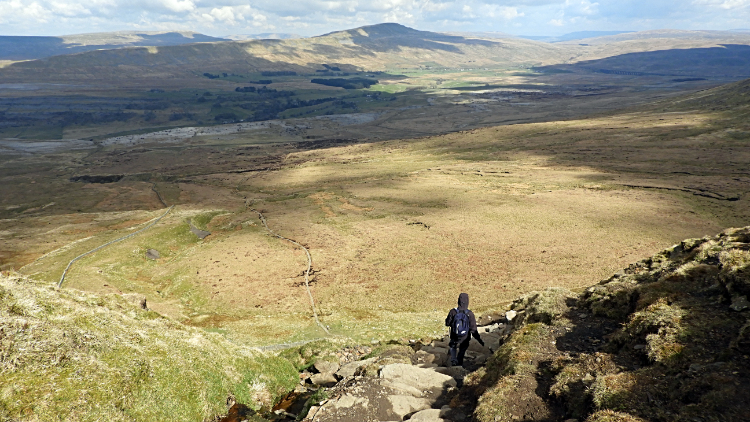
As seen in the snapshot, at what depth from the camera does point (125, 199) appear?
100 metres

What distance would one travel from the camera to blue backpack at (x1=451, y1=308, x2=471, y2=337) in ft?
71.4

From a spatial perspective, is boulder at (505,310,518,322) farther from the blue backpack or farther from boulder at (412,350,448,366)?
the blue backpack

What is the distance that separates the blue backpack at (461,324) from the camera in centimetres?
2177

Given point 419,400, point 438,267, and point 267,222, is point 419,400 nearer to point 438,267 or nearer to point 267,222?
point 438,267

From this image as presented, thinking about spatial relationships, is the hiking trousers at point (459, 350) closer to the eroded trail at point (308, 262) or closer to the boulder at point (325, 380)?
the boulder at point (325, 380)

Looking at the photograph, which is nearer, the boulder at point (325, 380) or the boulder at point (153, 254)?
the boulder at point (325, 380)

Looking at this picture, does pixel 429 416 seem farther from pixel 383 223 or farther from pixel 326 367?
pixel 383 223

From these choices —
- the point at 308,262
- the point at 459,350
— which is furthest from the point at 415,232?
the point at 459,350

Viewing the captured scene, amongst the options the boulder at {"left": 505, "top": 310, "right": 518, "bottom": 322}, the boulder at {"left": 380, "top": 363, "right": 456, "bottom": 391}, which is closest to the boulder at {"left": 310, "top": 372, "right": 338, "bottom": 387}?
the boulder at {"left": 380, "top": 363, "right": 456, "bottom": 391}

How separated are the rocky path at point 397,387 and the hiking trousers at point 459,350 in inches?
21.0

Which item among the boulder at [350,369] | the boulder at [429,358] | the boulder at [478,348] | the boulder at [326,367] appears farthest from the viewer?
the boulder at [326,367]

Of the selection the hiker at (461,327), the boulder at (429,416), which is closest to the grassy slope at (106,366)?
the boulder at (429,416)

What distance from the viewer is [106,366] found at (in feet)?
56.9

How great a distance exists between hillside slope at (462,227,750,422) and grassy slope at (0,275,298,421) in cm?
1219
